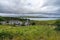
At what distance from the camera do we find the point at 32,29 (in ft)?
14.0

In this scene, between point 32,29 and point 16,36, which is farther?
point 32,29

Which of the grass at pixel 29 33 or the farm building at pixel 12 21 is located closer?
the grass at pixel 29 33

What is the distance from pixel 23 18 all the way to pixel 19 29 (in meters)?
0.76

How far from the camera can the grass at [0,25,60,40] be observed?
3.83 metres

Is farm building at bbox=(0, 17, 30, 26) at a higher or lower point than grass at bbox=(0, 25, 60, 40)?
higher

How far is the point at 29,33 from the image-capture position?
4.04m

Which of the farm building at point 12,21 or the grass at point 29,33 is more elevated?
the farm building at point 12,21

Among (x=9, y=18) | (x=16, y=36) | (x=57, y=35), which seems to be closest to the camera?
(x=16, y=36)

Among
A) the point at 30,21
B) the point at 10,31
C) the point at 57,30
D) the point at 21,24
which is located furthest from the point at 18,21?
the point at 57,30

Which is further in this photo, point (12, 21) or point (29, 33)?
point (12, 21)

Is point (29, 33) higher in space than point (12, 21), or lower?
lower

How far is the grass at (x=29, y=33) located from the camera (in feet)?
12.6

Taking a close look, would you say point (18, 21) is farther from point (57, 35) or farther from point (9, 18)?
point (57, 35)

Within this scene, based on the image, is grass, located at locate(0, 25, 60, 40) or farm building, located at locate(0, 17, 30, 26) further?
farm building, located at locate(0, 17, 30, 26)
